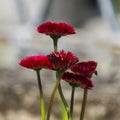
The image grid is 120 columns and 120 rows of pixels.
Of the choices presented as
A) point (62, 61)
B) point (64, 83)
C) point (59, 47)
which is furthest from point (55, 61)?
point (59, 47)

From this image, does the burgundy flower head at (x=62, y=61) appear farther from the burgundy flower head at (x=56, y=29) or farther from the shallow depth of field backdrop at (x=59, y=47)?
the shallow depth of field backdrop at (x=59, y=47)

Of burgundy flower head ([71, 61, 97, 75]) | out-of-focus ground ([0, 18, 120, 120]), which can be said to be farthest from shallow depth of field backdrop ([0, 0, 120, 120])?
burgundy flower head ([71, 61, 97, 75])

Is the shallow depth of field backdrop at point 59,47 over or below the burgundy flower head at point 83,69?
below

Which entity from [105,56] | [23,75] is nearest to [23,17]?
[105,56]

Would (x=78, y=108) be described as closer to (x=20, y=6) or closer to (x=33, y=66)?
(x=33, y=66)

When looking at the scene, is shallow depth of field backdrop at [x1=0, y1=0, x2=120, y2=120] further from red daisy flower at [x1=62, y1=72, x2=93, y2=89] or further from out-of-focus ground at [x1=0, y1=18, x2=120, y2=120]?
red daisy flower at [x1=62, y1=72, x2=93, y2=89]

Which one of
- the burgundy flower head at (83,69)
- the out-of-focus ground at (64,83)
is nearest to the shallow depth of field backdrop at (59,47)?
the out-of-focus ground at (64,83)

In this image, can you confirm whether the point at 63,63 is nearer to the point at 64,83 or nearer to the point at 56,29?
the point at 56,29
